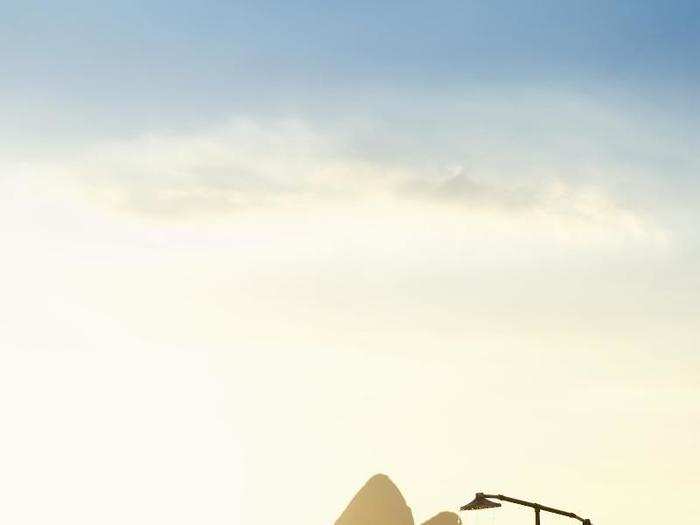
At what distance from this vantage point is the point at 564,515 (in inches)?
1913

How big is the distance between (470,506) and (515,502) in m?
3.66

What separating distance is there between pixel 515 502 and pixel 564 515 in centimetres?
228

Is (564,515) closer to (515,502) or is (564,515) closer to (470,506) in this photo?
(515,502)

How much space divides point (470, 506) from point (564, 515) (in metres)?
5.48

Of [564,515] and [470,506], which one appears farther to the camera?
[564,515]

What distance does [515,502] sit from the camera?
159 ft

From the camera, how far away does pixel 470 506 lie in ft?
150

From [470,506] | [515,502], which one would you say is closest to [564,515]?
[515,502]
